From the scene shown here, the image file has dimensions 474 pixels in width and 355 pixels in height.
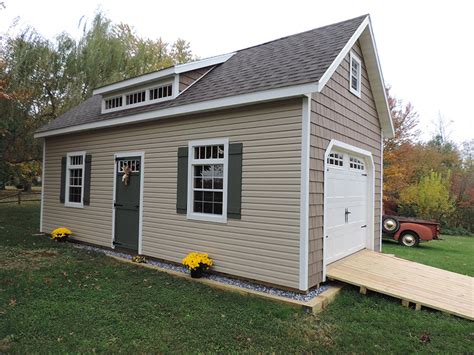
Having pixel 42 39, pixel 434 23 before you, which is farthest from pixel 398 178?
pixel 42 39

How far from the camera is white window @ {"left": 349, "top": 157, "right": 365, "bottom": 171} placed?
22.7ft

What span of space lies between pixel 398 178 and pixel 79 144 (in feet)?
44.0

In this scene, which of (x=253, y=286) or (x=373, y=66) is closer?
(x=253, y=286)

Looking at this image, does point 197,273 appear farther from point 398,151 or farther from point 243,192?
point 398,151

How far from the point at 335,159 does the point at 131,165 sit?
4494 millimetres

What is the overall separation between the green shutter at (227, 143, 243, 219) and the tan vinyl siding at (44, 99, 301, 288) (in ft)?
0.31

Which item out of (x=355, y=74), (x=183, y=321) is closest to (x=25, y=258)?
(x=183, y=321)

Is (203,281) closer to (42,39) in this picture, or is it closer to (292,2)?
(292,2)

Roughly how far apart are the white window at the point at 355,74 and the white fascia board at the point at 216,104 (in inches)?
97.4

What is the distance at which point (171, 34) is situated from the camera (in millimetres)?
22469

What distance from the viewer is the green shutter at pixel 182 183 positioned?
6179 millimetres

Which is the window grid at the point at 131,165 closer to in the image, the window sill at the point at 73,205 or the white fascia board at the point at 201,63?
the window sill at the point at 73,205

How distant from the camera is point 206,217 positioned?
231 inches

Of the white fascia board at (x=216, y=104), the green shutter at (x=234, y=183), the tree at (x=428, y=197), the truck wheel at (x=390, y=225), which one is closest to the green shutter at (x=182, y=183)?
the white fascia board at (x=216, y=104)
